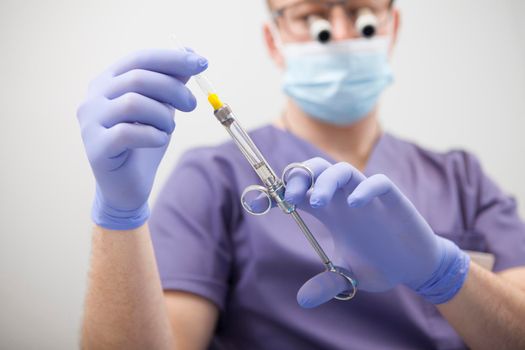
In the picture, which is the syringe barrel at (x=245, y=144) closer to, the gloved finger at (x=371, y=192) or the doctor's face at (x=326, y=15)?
the gloved finger at (x=371, y=192)

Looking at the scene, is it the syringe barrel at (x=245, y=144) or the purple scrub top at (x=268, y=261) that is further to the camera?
the purple scrub top at (x=268, y=261)

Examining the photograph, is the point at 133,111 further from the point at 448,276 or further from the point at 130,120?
the point at 448,276

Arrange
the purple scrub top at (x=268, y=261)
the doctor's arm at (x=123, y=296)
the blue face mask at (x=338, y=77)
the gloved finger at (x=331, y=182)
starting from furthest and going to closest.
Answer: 1. the blue face mask at (x=338, y=77)
2. the purple scrub top at (x=268, y=261)
3. the doctor's arm at (x=123, y=296)
4. the gloved finger at (x=331, y=182)

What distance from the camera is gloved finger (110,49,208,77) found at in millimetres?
652

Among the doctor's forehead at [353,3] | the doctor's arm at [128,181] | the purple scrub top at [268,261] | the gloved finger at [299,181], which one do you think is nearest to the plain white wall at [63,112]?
the doctor's forehead at [353,3]

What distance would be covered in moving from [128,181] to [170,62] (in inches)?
7.1

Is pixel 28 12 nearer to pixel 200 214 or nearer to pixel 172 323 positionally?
pixel 200 214

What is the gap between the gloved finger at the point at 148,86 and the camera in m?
0.63

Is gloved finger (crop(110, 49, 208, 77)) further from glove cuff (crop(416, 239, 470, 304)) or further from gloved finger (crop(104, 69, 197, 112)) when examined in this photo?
glove cuff (crop(416, 239, 470, 304))

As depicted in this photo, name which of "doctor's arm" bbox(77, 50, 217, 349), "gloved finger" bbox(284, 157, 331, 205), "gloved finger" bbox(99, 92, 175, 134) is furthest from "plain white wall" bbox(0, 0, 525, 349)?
"gloved finger" bbox(284, 157, 331, 205)

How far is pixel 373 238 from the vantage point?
0.72 metres

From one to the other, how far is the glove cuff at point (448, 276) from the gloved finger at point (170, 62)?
500 mm

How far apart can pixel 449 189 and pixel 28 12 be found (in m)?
1.14

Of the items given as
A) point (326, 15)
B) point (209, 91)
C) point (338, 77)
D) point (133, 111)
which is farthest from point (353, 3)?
point (133, 111)
